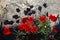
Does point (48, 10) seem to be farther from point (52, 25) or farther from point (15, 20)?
point (15, 20)

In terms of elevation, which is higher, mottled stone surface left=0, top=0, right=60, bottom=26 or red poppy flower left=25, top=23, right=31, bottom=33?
mottled stone surface left=0, top=0, right=60, bottom=26

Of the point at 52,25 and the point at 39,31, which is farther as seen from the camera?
the point at 52,25

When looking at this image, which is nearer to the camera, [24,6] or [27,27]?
[27,27]

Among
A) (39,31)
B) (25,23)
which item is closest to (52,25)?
(39,31)

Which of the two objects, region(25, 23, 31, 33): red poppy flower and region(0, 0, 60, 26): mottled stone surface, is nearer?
region(25, 23, 31, 33): red poppy flower

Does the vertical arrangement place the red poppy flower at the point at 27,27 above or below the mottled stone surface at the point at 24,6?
below

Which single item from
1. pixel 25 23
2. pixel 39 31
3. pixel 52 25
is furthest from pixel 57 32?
pixel 25 23

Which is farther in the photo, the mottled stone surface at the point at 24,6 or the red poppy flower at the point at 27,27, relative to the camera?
the mottled stone surface at the point at 24,6

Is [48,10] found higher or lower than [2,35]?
higher

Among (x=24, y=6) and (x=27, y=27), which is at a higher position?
(x=24, y=6)

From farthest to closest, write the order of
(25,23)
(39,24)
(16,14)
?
(16,14), (39,24), (25,23)

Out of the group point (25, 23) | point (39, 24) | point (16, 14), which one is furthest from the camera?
point (16, 14)
